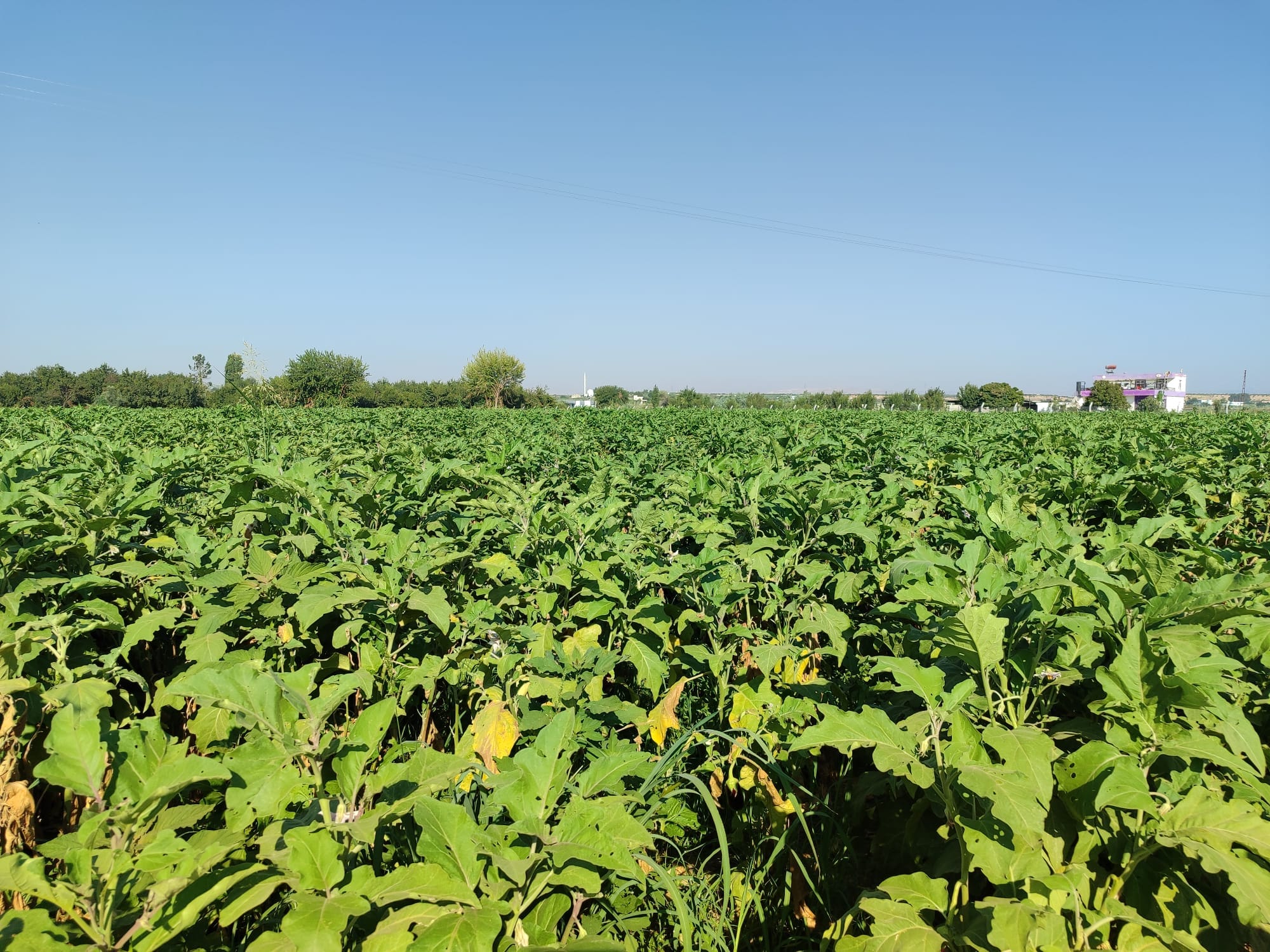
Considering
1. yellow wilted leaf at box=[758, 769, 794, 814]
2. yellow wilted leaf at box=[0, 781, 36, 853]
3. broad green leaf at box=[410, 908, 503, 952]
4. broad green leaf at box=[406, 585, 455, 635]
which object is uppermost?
broad green leaf at box=[406, 585, 455, 635]

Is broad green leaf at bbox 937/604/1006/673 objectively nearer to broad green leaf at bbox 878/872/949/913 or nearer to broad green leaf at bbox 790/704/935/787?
broad green leaf at bbox 790/704/935/787

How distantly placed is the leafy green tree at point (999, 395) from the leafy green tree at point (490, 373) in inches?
2184

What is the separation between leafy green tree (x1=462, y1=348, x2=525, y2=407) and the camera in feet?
263

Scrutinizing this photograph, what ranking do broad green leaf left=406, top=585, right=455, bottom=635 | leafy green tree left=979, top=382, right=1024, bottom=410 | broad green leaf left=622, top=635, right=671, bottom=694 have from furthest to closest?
leafy green tree left=979, top=382, right=1024, bottom=410
broad green leaf left=622, top=635, right=671, bottom=694
broad green leaf left=406, top=585, right=455, bottom=635

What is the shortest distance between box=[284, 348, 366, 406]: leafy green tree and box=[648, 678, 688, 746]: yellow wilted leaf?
44.1 metres

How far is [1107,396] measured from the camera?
67625 millimetres

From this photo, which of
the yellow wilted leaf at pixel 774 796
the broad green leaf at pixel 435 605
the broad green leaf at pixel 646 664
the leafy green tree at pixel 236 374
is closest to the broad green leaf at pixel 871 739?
the yellow wilted leaf at pixel 774 796

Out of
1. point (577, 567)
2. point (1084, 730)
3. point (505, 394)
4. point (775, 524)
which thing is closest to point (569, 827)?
point (1084, 730)

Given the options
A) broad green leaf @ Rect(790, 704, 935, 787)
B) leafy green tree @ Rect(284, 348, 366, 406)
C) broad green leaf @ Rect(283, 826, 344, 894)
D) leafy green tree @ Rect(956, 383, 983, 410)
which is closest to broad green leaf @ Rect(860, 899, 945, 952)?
broad green leaf @ Rect(790, 704, 935, 787)

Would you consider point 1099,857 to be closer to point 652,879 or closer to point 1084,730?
point 1084,730

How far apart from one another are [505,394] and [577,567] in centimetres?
7888

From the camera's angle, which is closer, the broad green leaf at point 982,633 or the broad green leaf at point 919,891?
the broad green leaf at point 919,891

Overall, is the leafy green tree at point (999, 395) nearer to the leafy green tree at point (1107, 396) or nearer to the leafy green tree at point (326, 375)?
the leafy green tree at point (1107, 396)

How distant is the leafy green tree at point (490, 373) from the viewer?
80.1 m
